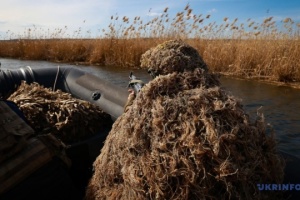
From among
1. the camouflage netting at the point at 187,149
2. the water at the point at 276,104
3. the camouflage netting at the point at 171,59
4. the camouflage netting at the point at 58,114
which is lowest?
the water at the point at 276,104

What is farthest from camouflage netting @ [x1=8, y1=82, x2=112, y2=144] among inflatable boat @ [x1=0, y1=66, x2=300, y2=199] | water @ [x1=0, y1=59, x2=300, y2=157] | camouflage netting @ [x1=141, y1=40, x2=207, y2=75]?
water @ [x1=0, y1=59, x2=300, y2=157]

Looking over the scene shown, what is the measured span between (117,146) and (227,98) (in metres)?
0.52

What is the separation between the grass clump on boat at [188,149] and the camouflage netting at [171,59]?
14cm

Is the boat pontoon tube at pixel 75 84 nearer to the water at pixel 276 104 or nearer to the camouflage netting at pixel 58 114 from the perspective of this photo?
the camouflage netting at pixel 58 114

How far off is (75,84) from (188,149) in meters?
1.96

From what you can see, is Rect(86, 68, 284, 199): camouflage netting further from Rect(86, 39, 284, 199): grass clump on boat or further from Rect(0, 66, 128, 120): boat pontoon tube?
Rect(0, 66, 128, 120): boat pontoon tube

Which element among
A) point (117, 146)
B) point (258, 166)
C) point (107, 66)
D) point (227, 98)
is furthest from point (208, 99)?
point (107, 66)

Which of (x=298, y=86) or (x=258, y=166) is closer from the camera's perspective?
(x=258, y=166)

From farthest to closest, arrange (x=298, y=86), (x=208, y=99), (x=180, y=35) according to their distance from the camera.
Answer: (x=180, y=35)
(x=298, y=86)
(x=208, y=99)

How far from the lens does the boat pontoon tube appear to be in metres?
2.54

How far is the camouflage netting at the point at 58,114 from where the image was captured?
2.06 m

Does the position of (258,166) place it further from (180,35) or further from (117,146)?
(180,35)

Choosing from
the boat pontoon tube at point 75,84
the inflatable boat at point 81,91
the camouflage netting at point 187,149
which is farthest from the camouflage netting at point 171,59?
the boat pontoon tube at point 75,84

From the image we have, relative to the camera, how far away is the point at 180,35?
8188 mm
